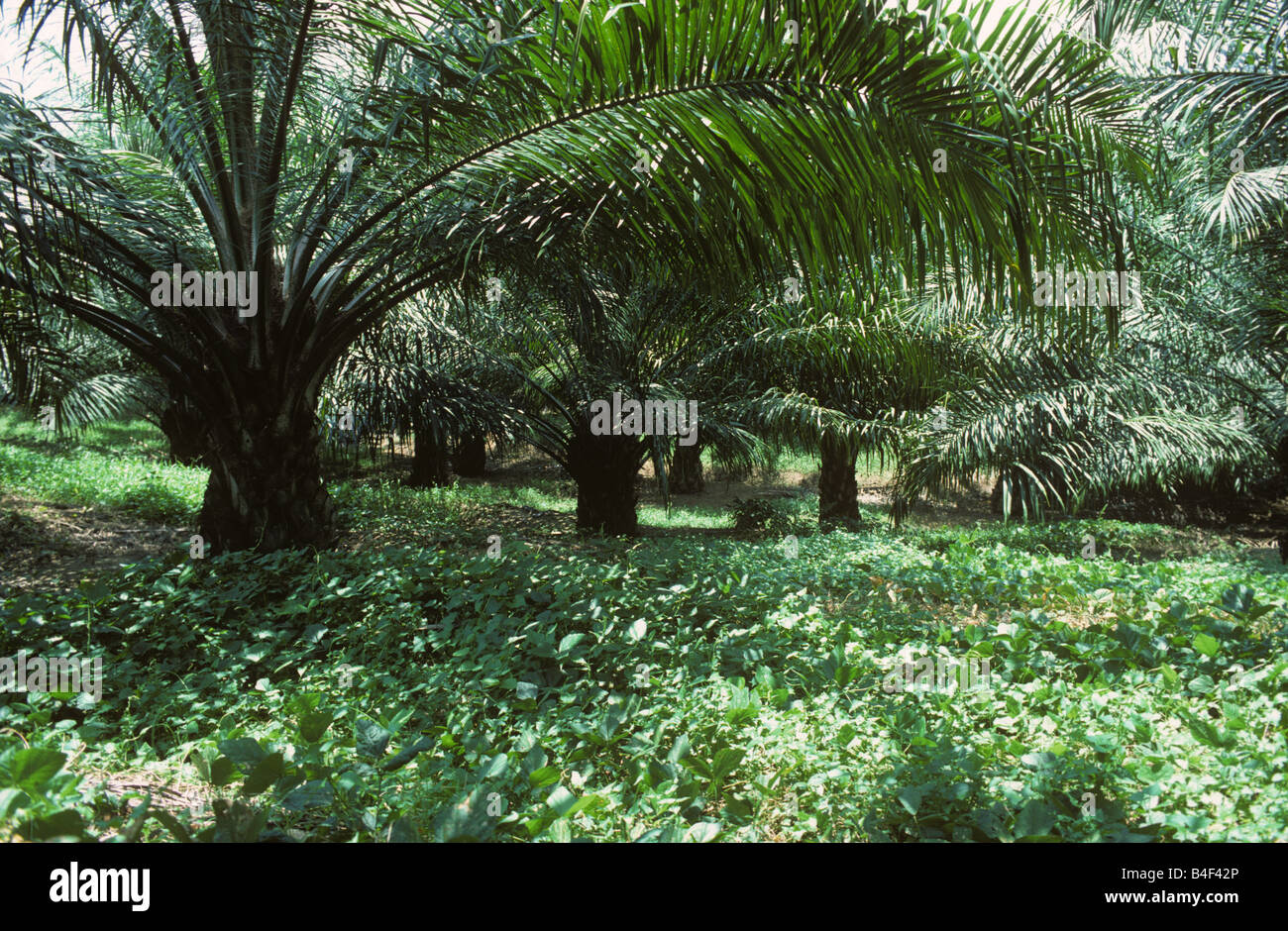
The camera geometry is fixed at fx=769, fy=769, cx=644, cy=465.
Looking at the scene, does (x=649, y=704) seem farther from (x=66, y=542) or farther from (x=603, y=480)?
(x=66, y=542)

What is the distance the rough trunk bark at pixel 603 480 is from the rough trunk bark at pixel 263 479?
125 inches

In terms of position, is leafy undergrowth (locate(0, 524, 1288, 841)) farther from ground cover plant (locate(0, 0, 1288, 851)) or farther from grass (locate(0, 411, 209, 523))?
grass (locate(0, 411, 209, 523))

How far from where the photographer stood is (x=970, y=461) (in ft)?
24.0

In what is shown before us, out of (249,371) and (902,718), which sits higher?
(249,371)

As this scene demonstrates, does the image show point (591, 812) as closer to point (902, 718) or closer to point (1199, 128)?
point (902, 718)

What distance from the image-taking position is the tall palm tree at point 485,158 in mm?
2920

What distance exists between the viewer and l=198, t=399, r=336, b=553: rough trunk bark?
15.5ft

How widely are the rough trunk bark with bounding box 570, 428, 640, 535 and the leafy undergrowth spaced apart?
3035 mm

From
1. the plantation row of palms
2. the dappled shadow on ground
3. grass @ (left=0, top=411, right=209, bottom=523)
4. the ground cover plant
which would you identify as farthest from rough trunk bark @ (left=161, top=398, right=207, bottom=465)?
the ground cover plant

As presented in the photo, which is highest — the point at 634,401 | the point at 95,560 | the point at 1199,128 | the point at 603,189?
the point at 1199,128

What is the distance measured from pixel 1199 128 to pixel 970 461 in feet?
11.3

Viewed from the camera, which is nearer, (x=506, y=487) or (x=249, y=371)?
(x=249, y=371)
